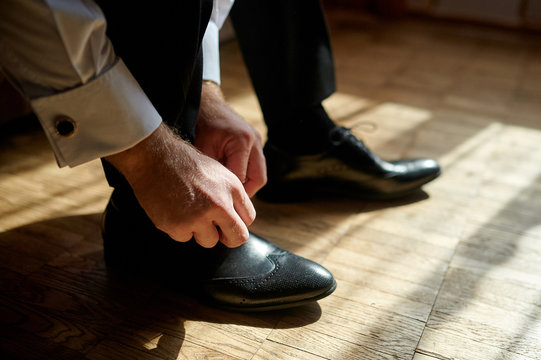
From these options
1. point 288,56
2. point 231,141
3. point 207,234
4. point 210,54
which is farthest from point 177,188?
point 288,56

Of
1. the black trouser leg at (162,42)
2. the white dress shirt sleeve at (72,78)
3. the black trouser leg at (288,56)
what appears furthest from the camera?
the black trouser leg at (288,56)

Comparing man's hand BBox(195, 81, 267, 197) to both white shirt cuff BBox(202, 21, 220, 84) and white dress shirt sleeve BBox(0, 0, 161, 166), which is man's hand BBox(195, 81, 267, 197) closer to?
white shirt cuff BBox(202, 21, 220, 84)

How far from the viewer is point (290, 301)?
0.69 m

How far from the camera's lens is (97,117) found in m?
0.50

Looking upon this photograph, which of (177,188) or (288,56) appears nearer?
(177,188)

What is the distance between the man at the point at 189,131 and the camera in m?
0.48

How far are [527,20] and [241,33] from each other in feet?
6.46


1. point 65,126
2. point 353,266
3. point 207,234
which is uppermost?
point 65,126

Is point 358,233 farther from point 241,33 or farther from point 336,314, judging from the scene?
point 241,33

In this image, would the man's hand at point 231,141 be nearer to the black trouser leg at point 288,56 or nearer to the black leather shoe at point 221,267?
the black leather shoe at point 221,267

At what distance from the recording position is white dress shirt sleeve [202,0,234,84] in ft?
2.49

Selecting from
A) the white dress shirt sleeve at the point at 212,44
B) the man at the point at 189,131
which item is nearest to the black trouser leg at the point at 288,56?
the man at the point at 189,131

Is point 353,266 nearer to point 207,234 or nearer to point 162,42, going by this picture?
point 207,234

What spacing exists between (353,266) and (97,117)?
482mm
